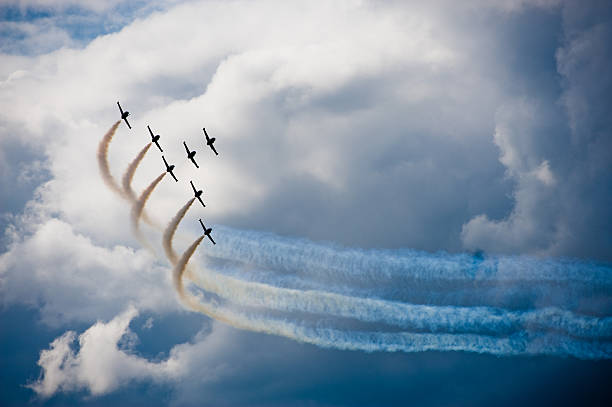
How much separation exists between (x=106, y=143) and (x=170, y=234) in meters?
15.0

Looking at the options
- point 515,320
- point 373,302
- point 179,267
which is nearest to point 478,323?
point 515,320

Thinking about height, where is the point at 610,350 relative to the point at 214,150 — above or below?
below

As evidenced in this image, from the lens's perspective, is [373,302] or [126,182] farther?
[126,182]

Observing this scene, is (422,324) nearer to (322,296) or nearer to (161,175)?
(322,296)

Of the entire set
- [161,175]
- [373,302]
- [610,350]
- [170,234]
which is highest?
[161,175]

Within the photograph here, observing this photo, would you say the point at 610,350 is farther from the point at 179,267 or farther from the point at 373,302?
the point at 179,267

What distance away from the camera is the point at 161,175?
56688mm

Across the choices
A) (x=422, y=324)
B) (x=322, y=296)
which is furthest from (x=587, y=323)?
(x=322, y=296)

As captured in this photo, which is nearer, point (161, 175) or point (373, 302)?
point (373, 302)

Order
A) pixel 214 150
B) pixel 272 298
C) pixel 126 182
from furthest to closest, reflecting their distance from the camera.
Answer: pixel 214 150
pixel 126 182
pixel 272 298

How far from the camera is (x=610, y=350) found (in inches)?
2120

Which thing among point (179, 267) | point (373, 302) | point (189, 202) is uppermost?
point (189, 202)

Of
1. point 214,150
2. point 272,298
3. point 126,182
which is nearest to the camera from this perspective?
point 272,298

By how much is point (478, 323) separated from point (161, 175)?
135ft
